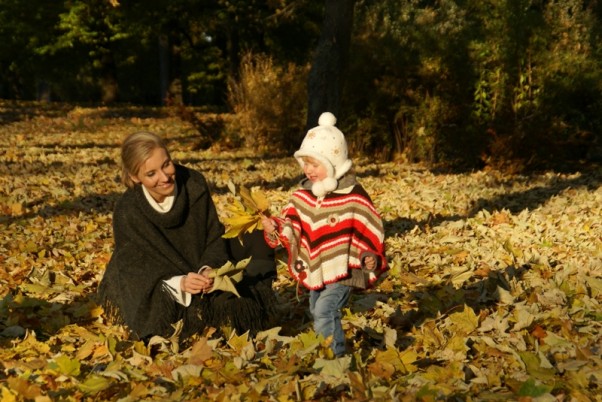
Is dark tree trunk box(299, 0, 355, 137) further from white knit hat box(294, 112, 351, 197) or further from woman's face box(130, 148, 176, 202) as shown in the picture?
white knit hat box(294, 112, 351, 197)

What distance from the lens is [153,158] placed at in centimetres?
426

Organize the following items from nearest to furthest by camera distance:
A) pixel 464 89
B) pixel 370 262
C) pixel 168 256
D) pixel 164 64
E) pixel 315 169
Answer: pixel 370 262
pixel 315 169
pixel 168 256
pixel 464 89
pixel 164 64

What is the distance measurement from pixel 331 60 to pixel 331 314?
8.82m

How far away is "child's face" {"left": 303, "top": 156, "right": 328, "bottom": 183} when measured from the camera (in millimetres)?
3986

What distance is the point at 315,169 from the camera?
4.00 m

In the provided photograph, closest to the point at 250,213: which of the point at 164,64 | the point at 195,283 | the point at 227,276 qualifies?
the point at 227,276

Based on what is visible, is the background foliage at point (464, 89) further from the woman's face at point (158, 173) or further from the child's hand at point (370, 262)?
the child's hand at point (370, 262)

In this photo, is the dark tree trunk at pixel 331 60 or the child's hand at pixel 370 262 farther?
→ the dark tree trunk at pixel 331 60

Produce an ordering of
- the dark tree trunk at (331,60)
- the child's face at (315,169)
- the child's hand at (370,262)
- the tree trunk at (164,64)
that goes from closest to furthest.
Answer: the child's hand at (370,262) < the child's face at (315,169) < the dark tree trunk at (331,60) < the tree trunk at (164,64)

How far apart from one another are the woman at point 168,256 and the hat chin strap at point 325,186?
0.86 meters

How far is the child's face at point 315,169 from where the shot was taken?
3.99 meters

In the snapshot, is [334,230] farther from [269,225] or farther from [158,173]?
[158,173]

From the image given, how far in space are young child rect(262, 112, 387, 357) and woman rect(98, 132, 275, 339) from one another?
58cm

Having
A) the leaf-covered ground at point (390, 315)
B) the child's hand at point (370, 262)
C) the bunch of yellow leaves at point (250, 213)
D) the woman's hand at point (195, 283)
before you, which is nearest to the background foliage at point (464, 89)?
the leaf-covered ground at point (390, 315)
